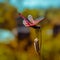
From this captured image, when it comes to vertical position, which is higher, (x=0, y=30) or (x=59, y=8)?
(x=59, y=8)

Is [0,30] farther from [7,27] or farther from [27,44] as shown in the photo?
[27,44]

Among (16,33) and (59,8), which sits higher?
(59,8)

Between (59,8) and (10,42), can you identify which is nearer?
(59,8)

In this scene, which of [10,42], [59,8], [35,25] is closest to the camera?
[35,25]

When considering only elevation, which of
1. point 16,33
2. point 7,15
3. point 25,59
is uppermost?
point 7,15

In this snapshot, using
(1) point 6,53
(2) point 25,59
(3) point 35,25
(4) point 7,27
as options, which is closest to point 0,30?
(4) point 7,27

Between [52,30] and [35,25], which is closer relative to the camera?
[35,25]

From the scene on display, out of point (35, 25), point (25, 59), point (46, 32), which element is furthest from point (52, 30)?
point (35, 25)

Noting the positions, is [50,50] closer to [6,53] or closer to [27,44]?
[27,44]

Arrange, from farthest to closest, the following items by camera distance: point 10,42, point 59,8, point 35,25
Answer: point 10,42
point 59,8
point 35,25
